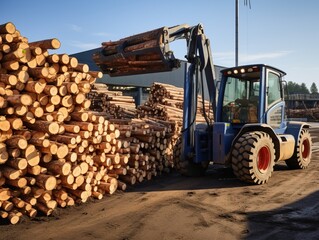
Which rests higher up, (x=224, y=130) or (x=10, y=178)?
(x=224, y=130)

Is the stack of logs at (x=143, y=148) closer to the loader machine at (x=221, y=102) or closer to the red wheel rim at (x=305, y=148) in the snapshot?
the loader machine at (x=221, y=102)

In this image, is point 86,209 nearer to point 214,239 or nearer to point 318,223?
point 214,239

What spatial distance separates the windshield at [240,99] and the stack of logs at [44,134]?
358 cm

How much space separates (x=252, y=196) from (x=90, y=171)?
3.58 metres

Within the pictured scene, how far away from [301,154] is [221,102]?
3.30 metres

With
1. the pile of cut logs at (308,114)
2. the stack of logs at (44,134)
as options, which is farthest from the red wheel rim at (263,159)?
the pile of cut logs at (308,114)

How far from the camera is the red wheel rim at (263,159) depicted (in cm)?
802

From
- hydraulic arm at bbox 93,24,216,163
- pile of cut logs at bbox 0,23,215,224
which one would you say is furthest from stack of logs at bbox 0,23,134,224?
hydraulic arm at bbox 93,24,216,163

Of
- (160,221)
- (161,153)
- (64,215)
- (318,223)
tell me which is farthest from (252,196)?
(64,215)

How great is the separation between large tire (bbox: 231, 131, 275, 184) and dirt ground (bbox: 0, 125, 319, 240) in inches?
10.8

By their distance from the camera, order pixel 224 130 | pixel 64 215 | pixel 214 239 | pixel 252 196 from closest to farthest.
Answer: pixel 214 239
pixel 64 215
pixel 252 196
pixel 224 130

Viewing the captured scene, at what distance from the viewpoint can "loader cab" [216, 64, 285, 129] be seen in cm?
839

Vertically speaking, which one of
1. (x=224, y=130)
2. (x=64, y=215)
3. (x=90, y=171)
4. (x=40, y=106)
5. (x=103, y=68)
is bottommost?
(x=64, y=215)

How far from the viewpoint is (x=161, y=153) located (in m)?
9.35
